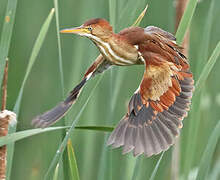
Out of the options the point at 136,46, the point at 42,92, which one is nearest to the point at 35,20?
the point at 42,92

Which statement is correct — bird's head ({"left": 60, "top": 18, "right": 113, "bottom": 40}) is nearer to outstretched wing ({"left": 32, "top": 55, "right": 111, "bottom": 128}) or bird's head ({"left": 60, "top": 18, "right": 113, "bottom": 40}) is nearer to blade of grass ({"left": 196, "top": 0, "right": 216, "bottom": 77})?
outstretched wing ({"left": 32, "top": 55, "right": 111, "bottom": 128})

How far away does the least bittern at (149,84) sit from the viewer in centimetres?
144

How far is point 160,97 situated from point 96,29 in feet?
0.97

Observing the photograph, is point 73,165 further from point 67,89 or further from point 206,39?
point 67,89

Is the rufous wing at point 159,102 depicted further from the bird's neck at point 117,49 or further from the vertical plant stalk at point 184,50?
the vertical plant stalk at point 184,50

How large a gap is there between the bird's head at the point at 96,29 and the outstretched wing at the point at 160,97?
0.13 metres

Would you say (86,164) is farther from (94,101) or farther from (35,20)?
(35,20)

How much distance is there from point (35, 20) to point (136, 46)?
0.87 meters

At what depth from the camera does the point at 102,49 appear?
60.9 inches

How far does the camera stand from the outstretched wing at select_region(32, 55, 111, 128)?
4.94 feet

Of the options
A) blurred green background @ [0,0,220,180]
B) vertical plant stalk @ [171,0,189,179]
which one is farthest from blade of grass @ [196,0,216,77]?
blurred green background @ [0,0,220,180]

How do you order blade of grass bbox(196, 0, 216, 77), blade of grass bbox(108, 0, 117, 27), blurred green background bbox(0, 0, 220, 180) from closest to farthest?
blade of grass bbox(108, 0, 117, 27), blade of grass bbox(196, 0, 216, 77), blurred green background bbox(0, 0, 220, 180)

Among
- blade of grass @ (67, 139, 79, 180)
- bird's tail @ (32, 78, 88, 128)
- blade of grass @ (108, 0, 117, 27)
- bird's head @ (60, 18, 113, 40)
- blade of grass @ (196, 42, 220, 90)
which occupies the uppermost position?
blade of grass @ (108, 0, 117, 27)

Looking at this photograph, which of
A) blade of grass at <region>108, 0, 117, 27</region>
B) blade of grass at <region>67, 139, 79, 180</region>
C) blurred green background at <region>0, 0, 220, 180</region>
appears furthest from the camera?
blurred green background at <region>0, 0, 220, 180</region>
